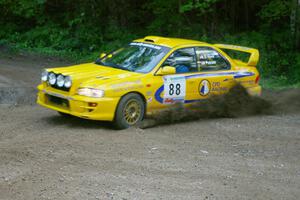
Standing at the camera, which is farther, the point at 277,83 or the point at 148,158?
the point at 277,83

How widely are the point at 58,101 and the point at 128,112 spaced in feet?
4.07

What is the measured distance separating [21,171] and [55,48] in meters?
15.0

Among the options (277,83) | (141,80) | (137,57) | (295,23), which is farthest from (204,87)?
(295,23)

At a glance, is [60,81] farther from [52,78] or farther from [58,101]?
[58,101]

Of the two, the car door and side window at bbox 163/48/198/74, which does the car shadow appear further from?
the car door

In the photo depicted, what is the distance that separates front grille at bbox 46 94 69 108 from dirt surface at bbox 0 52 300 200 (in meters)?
0.38

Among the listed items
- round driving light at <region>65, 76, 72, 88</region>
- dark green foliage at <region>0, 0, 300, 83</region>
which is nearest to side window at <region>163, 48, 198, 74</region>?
round driving light at <region>65, 76, 72, 88</region>

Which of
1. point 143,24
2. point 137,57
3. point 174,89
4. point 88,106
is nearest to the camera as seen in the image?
point 88,106

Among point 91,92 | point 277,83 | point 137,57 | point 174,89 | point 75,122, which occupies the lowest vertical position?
point 277,83

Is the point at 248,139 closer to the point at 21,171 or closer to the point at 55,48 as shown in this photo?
the point at 21,171

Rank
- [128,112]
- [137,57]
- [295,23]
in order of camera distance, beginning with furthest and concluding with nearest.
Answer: [295,23] → [137,57] → [128,112]

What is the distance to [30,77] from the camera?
52.5 feet

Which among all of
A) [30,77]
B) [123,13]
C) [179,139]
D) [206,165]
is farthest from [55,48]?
[206,165]

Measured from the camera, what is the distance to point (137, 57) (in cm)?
1116
